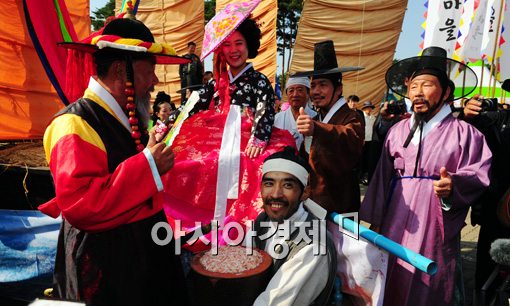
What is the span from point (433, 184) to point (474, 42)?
183 inches

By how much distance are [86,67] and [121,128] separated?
15.6 inches

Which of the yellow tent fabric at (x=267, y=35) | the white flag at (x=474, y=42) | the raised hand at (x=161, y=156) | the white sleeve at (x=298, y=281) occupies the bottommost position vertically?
the white sleeve at (x=298, y=281)

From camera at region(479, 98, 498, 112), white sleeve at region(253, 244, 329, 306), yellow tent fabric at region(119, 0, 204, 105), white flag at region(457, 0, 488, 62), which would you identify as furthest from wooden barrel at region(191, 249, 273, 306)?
yellow tent fabric at region(119, 0, 204, 105)

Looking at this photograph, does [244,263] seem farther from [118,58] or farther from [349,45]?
[349,45]

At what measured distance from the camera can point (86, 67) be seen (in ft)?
6.11

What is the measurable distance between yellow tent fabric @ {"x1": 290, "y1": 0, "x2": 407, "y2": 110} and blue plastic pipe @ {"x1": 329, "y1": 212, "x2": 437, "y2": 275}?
509 inches

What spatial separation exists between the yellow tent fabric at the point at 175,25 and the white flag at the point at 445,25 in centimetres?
1199

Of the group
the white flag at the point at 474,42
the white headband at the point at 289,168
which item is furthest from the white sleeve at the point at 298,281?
the white flag at the point at 474,42

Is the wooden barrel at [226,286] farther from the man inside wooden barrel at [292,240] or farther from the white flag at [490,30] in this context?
the white flag at [490,30]

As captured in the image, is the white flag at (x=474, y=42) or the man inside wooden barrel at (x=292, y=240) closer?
the man inside wooden barrel at (x=292, y=240)

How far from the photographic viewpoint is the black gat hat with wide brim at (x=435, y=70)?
259 centimetres

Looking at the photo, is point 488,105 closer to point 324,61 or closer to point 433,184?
point 433,184

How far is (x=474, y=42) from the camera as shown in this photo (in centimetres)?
587

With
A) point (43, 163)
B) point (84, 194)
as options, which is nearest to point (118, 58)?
point (84, 194)
